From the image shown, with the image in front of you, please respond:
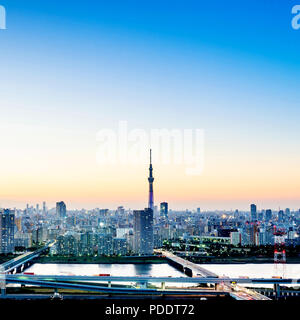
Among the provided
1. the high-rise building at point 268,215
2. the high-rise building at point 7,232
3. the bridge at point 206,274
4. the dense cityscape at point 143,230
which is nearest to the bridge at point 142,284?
the bridge at point 206,274

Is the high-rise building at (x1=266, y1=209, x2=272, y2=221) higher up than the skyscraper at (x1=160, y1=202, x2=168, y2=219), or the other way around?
the skyscraper at (x1=160, y1=202, x2=168, y2=219)

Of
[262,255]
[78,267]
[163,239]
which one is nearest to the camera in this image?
[78,267]

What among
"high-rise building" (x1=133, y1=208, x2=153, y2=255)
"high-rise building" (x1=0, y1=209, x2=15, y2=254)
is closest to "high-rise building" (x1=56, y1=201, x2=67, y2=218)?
"high-rise building" (x1=0, y1=209, x2=15, y2=254)

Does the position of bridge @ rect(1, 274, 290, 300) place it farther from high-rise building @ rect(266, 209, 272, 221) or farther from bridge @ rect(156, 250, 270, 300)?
high-rise building @ rect(266, 209, 272, 221)

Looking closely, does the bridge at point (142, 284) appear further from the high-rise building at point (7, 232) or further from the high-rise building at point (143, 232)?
the high-rise building at point (7, 232)
